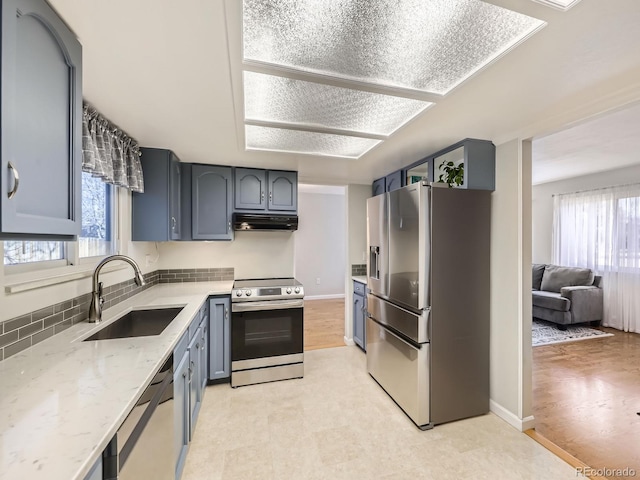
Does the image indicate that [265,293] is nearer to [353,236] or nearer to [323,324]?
[353,236]

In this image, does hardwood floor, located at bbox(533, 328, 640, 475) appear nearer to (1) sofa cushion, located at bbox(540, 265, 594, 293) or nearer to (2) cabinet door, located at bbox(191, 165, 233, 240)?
(1) sofa cushion, located at bbox(540, 265, 594, 293)

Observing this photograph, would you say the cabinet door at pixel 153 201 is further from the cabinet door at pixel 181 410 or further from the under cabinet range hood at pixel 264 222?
the cabinet door at pixel 181 410

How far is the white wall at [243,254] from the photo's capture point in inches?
121

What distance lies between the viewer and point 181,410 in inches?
62.4

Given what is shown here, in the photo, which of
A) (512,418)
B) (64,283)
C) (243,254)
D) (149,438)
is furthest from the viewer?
(243,254)

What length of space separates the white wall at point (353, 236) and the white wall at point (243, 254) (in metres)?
0.77

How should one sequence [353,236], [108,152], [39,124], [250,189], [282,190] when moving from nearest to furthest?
1. [39,124]
2. [108,152]
3. [250,189]
4. [282,190]
5. [353,236]

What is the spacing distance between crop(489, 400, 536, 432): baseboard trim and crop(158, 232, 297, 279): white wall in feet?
7.71

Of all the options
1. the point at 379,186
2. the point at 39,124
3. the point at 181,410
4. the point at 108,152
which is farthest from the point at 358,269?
the point at 39,124

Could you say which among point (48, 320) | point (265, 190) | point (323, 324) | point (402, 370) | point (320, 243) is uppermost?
point (265, 190)

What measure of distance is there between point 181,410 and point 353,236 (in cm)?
262

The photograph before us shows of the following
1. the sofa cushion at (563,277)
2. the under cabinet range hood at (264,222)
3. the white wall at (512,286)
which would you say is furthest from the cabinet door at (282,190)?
the sofa cushion at (563,277)

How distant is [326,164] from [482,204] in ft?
4.93

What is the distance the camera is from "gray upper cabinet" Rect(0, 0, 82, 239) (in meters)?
0.74
